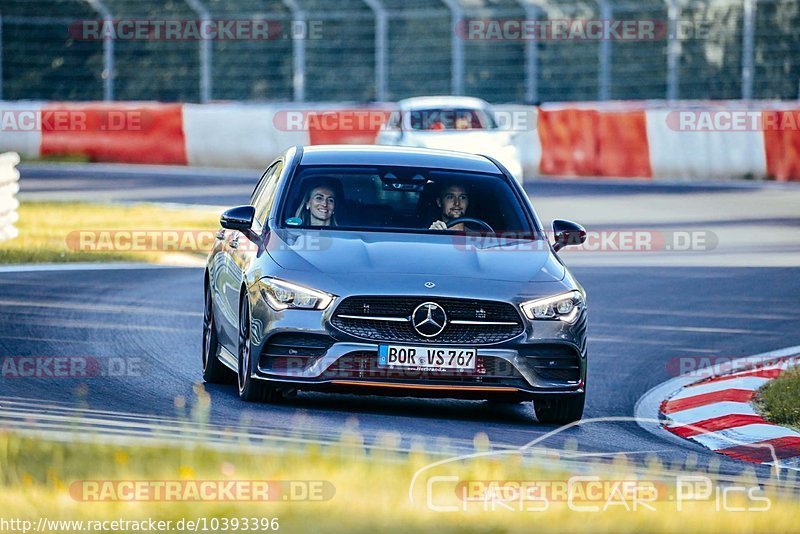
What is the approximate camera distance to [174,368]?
1150 centimetres

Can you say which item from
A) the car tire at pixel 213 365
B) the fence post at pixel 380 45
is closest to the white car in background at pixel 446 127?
the fence post at pixel 380 45

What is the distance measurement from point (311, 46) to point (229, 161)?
133 inches

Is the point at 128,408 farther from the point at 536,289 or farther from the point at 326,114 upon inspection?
the point at 326,114

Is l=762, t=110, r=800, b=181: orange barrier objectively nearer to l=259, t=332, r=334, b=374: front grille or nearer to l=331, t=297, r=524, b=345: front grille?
l=331, t=297, r=524, b=345: front grille

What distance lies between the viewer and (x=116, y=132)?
33.4 m

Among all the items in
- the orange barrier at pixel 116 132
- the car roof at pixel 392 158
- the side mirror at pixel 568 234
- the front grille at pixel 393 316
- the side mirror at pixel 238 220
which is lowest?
the orange barrier at pixel 116 132

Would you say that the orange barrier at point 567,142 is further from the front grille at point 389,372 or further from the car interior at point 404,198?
the front grille at point 389,372

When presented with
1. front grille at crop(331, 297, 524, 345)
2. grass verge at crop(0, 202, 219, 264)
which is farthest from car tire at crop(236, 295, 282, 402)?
grass verge at crop(0, 202, 219, 264)

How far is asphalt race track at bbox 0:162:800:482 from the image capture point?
9.23 m

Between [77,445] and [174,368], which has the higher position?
[77,445]

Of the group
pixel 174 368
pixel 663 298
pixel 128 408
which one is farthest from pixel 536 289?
pixel 663 298

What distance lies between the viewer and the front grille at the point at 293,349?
9.35 metres

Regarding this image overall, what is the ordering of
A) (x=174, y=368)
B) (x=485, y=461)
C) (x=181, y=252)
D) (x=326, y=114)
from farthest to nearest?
(x=326, y=114) → (x=181, y=252) → (x=174, y=368) → (x=485, y=461)

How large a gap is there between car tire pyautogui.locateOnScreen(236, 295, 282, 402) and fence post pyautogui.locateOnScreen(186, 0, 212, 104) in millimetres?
25930
